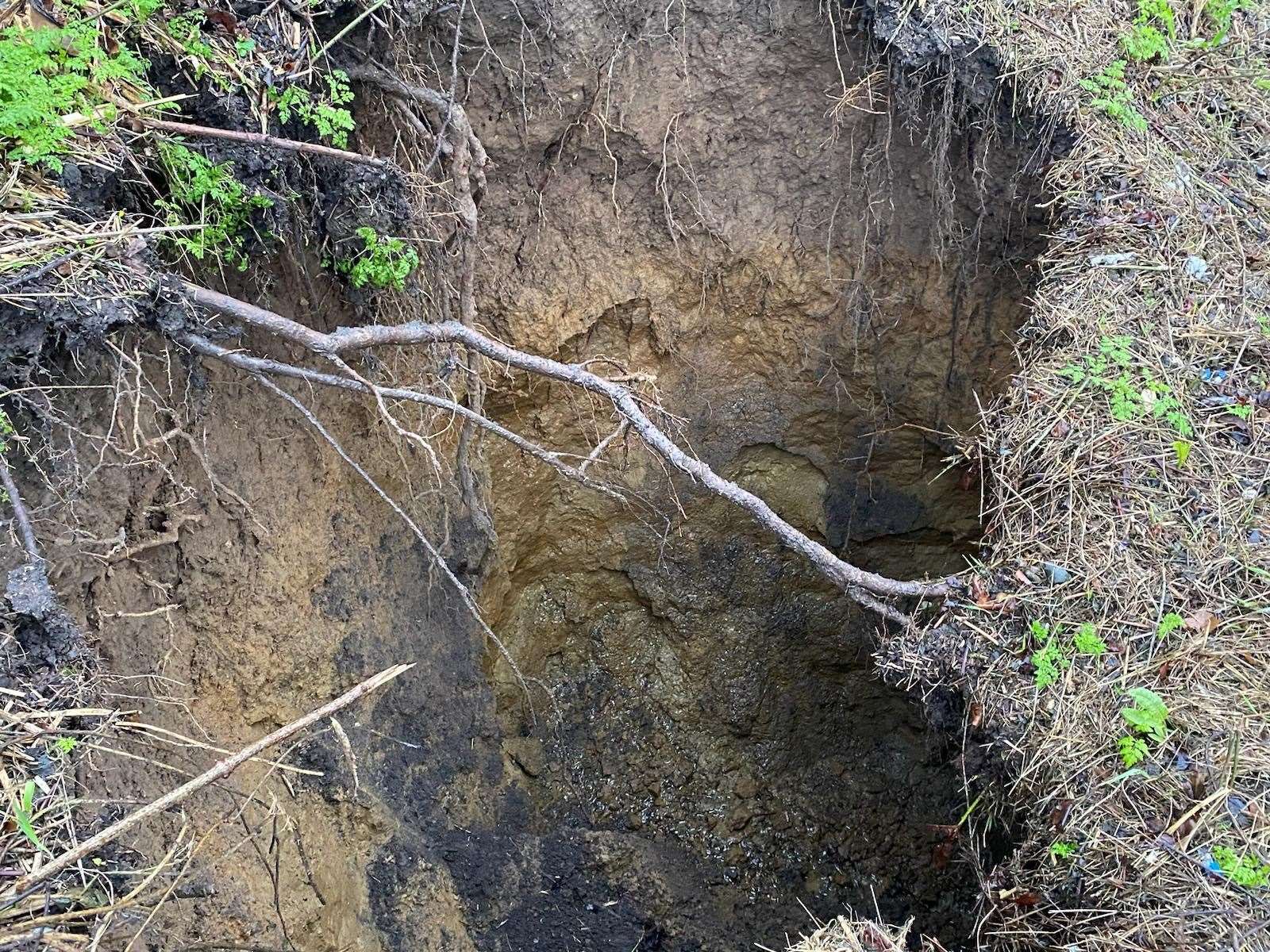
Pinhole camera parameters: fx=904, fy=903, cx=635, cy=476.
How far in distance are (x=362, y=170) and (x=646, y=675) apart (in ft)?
8.17

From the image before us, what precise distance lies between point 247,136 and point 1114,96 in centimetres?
239

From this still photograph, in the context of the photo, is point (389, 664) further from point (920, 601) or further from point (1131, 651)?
point (1131, 651)

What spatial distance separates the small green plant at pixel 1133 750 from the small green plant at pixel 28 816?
2009mm

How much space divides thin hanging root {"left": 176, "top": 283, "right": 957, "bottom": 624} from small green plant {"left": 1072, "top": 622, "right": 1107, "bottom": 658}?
288 mm

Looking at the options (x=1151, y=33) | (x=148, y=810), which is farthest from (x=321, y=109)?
(x=1151, y=33)

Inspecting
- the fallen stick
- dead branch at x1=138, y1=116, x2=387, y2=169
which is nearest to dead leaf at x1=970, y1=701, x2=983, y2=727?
the fallen stick

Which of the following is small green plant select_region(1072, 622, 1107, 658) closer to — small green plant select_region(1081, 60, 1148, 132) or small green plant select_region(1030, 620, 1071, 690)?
small green plant select_region(1030, 620, 1071, 690)

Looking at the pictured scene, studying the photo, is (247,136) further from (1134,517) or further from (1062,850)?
(1062,850)

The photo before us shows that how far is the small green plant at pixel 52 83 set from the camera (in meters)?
1.71

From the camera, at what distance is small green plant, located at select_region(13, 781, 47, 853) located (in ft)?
4.95

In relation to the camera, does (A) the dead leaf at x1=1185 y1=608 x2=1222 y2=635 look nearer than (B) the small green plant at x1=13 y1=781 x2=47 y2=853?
No

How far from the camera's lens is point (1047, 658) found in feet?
6.49

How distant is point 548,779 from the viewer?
3.66 m

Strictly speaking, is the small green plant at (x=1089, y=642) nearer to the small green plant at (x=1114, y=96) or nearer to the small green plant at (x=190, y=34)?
the small green plant at (x=1114, y=96)
